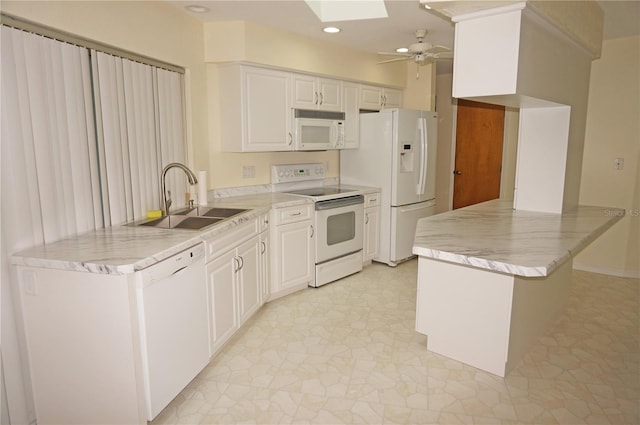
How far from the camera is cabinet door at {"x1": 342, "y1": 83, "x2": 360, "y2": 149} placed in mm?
4395

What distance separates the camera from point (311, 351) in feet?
9.20

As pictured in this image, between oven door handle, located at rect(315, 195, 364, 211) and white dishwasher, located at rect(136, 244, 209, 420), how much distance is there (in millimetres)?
1649

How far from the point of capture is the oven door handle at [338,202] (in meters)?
3.83

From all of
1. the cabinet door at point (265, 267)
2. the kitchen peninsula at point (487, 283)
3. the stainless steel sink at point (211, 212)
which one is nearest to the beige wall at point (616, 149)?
the kitchen peninsula at point (487, 283)

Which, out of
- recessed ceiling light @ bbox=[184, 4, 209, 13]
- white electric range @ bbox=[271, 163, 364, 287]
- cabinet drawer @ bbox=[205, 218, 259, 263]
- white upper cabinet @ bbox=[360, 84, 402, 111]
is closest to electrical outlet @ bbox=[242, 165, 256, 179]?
white electric range @ bbox=[271, 163, 364, 287]

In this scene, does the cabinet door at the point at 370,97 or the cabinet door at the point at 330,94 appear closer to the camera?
the cabinet door at the point at 330,94

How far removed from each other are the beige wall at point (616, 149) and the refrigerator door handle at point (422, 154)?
1.66m

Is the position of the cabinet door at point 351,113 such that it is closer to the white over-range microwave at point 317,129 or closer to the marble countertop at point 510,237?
the white over-range microwave at point 317,129

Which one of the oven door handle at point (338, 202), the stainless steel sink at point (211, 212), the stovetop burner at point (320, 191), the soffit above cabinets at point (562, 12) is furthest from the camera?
the stovetop burner at point (320, 191)

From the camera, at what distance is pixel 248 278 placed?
10.0 ft

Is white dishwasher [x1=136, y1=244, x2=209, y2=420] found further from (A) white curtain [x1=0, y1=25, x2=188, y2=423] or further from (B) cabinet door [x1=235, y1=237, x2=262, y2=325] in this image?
(A) white curtain [x1=0, y1=25, x2=188, y2=423]

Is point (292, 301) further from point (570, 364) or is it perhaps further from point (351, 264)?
point (570, 364)

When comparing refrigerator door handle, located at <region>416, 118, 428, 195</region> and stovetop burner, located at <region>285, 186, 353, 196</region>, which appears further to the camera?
refrigerator door handle, located at <region>416, 118, 428, 195</region>

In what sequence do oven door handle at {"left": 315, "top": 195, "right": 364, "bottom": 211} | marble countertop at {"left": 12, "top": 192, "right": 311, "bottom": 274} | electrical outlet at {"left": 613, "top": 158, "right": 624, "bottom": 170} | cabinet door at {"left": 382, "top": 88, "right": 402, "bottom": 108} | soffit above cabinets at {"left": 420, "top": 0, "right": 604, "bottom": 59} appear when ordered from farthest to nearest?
cabinet door at {"left": 382, "top": 88, "right": 402, "bottom": 108} < electrical outlet at {"left": 613, "top": 158, "right": 624, "bottom": 170} < oven door handle at {"left": 315, "top": 195, "right": 364, "bottom": 211} < soffit above cabinets at {"left": 420, "top": 0, "right": 604, "bottom": 59} < marble countertop at {"left": 12, "top": 192, "right": 311, "bottom": 274}
